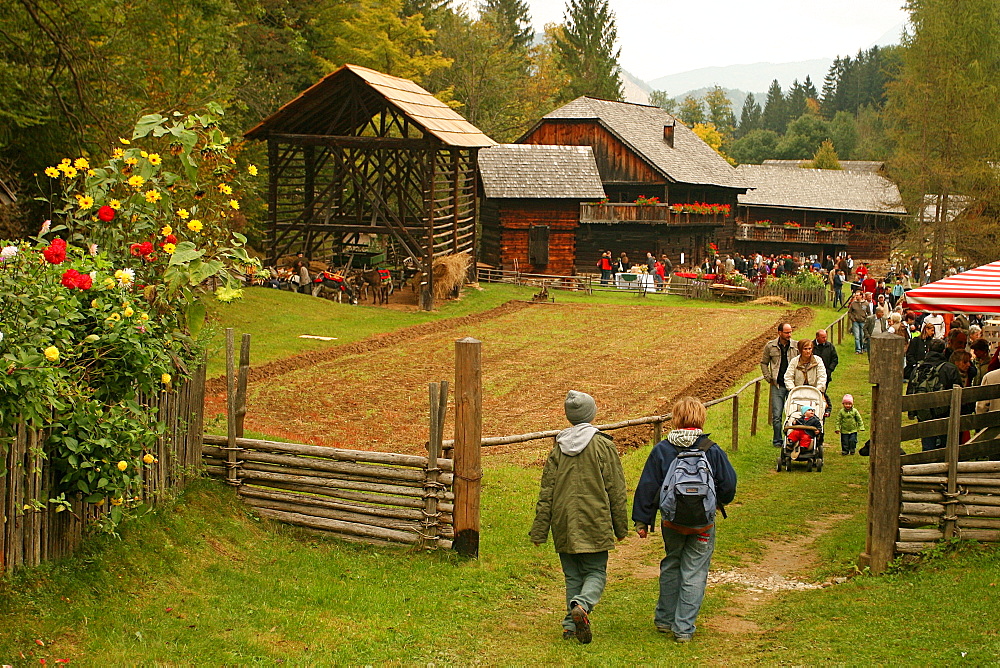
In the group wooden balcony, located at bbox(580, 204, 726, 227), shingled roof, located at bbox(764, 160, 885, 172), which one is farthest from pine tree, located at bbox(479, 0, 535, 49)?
wooden balcony, located at bbox(580, 204, 726, 227)

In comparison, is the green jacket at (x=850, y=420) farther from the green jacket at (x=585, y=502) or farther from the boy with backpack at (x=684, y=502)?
the green jacket at (x=585, y=502)

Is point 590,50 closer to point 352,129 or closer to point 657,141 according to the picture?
point 657,141

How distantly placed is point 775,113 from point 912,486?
13168 centimetres

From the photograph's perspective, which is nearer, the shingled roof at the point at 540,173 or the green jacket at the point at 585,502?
the green jacket at the point at 585,502

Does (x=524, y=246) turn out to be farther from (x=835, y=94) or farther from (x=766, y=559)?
(x=835, y=94)

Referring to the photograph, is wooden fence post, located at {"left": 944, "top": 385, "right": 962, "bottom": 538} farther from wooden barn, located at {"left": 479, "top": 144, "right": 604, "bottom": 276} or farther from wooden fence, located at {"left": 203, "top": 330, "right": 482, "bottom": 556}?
wooden barn, located at {"left": 479, "top": 144, "right": 604, "bottom": 276}

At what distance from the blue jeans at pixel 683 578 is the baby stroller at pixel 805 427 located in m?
6.61

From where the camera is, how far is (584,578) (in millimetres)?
7402

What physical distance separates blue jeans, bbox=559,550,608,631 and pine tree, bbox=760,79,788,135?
5133 inches

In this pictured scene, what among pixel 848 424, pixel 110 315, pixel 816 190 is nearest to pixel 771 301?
pixel 848 424

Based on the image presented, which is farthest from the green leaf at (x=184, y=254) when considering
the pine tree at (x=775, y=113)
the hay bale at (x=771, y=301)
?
the pine tree at (x=775, y=113)

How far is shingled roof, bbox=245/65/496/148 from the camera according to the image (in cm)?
2891

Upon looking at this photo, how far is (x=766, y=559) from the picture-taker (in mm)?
9781

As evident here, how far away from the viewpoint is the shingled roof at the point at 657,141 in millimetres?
51156
